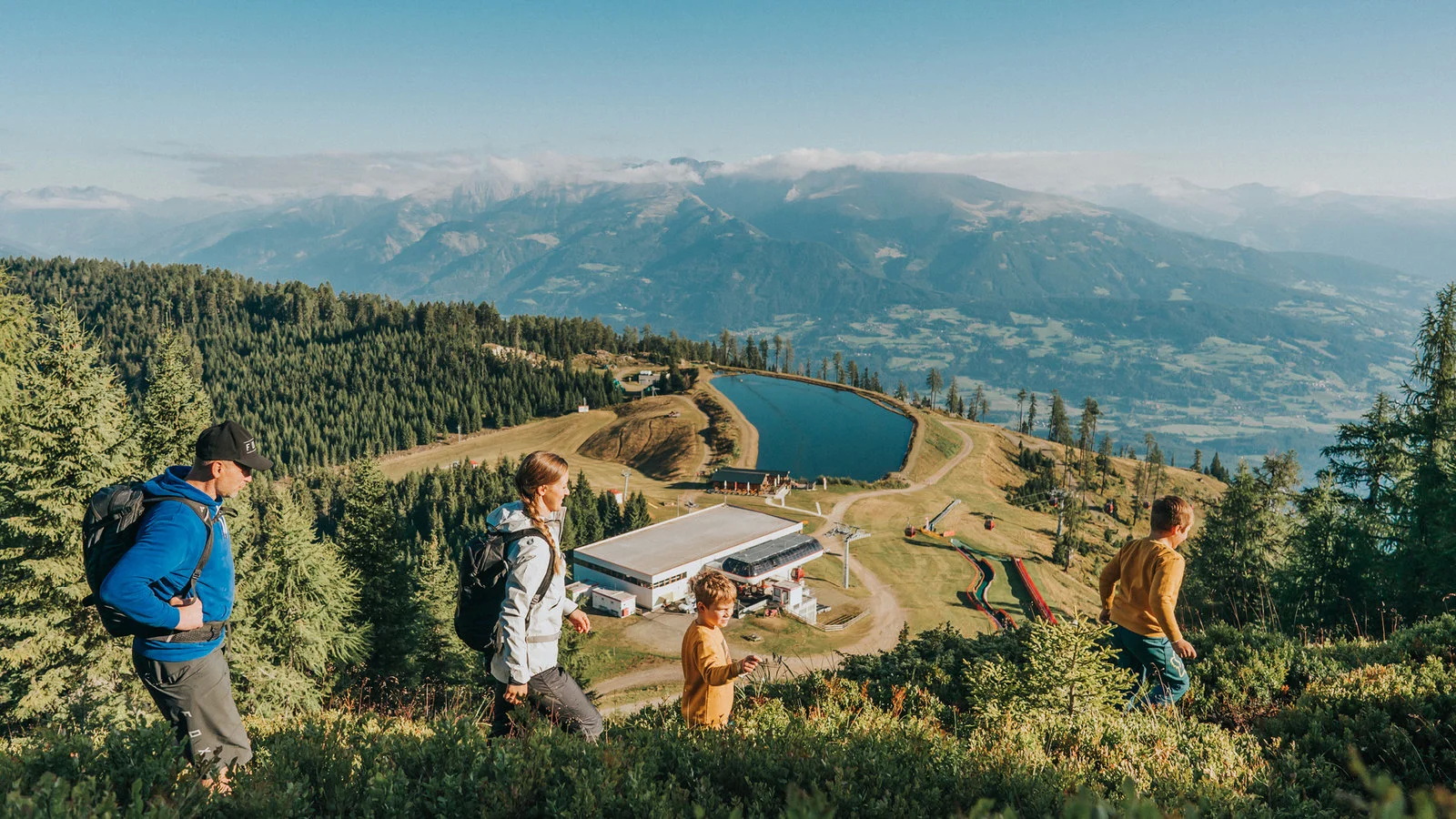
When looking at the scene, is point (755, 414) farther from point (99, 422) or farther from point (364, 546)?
point (99, 422)

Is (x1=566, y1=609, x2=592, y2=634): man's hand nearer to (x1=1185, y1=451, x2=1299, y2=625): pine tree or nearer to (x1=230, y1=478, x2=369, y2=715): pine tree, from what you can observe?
(x1=230, y1=478, x2=369, y2=715): pine tree

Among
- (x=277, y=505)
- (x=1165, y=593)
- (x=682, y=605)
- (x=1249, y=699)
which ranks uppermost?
(x=1165, y=593)

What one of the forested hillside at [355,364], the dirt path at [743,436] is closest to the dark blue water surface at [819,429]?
the dirt path at [743,436]

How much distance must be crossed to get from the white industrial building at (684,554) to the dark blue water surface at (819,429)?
30.4 metres

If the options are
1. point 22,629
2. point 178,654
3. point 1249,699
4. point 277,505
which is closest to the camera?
point 178,654

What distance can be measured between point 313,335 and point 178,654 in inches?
8207

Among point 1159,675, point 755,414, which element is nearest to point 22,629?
point 1159,675

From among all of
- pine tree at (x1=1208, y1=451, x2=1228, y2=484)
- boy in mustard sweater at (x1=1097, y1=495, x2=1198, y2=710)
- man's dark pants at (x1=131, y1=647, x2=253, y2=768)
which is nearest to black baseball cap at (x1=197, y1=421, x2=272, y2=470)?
man's dark pants at (x1=131, y1=647, x2=253, y2=768)

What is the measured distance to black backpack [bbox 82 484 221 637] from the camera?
5.29m

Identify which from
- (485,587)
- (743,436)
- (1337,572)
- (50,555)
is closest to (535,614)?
(485,587)

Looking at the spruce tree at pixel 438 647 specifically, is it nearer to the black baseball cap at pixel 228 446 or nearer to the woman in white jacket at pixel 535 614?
the woman in white jacket at pixel 535 614

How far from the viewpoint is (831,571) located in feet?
201

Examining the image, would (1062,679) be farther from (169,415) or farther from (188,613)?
(169,415)

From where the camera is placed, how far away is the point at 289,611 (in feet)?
73.6
